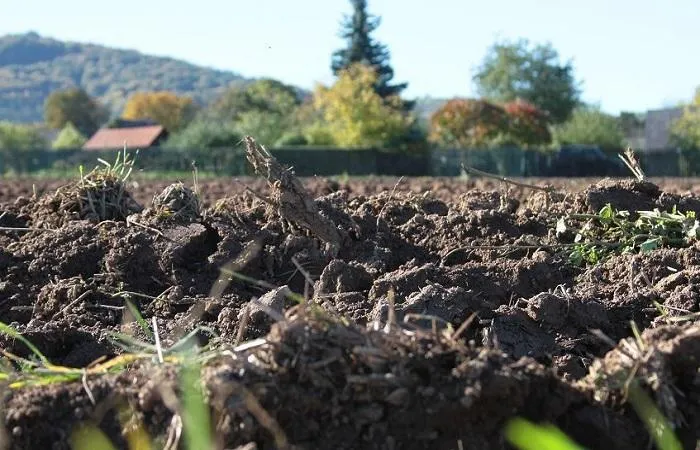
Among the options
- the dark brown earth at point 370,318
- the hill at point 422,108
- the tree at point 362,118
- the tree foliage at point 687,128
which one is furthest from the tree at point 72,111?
the dark brown earth at point 370,318

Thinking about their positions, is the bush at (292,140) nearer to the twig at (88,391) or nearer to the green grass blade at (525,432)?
the twig at (88,391)

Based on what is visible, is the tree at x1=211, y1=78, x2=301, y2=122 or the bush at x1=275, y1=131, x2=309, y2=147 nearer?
the bush at x1=275, y1=131, x2=309, y2=147

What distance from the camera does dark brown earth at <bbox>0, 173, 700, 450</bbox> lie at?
2529 millimetres

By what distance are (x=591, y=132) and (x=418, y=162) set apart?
74.9 ft

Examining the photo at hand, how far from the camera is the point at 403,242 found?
5316mm

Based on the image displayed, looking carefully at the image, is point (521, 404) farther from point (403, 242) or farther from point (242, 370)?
point (403, 242)

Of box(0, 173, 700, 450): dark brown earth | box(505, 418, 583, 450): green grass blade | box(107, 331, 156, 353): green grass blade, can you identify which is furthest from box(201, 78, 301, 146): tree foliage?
Result: box(505, 418, 583, 450): green grass blade

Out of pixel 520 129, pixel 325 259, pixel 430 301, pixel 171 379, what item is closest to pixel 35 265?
pixel 325 259

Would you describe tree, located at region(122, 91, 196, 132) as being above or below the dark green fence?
below

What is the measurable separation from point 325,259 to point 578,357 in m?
1.64

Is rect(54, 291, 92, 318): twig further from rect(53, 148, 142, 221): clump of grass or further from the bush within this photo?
the bush

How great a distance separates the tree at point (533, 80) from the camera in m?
84.6

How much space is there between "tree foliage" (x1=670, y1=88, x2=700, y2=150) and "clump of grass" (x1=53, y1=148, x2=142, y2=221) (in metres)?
53.7

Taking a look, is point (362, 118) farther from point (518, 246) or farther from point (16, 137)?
point (518, 246)
